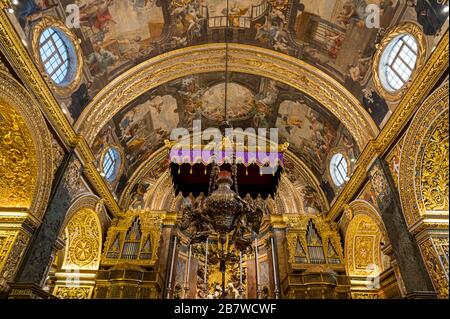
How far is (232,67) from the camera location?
12.3 metres

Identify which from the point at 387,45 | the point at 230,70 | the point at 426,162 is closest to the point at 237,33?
the point at 230,70

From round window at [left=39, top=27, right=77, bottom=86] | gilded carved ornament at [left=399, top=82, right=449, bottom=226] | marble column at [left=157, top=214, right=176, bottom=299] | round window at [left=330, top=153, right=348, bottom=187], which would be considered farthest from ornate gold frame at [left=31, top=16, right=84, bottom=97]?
round window at [left=330, top=153, right=348, bottom=187]

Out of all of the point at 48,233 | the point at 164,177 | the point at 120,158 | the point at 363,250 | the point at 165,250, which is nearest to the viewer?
the point at 48,233

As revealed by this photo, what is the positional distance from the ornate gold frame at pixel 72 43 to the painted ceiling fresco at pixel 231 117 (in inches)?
94.8

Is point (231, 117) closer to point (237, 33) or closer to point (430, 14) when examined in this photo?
point (237, 33)

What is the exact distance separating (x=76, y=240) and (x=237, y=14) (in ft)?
35.2

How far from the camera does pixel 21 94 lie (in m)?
7.05

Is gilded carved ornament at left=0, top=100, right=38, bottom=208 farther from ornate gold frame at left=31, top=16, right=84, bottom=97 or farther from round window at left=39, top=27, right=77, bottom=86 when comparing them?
round window at left=39, top=27, right=77, bottom=86

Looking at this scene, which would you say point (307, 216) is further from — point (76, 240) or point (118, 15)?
point (118, 15)

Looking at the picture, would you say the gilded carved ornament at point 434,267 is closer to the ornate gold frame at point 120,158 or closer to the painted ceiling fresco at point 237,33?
the painted ceiling fresco at point 237,33

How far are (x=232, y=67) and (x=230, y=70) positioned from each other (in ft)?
0.53

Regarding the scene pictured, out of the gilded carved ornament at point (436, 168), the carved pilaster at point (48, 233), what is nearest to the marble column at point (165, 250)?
the carved pilaster at point (48, 233)

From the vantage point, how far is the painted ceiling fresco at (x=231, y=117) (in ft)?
39.6

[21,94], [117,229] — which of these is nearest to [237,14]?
[21,94]
